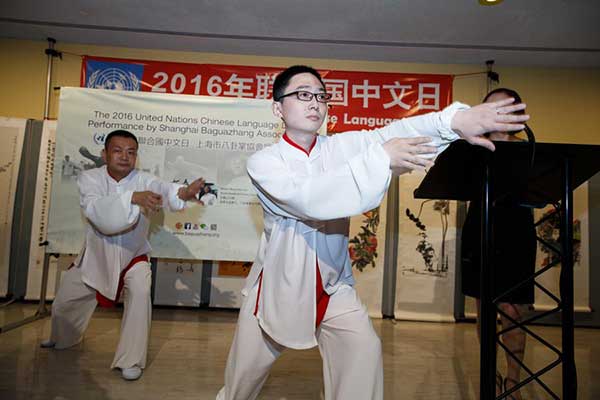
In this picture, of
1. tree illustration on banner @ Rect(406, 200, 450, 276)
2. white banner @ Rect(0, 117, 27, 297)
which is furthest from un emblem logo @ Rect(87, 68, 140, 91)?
tree illustration on banner @ Rect(406, 200, 450, 276)

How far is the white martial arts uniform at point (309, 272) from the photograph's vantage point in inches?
48.5

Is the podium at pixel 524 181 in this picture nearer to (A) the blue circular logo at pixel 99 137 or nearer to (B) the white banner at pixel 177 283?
(A) the blue circular logo at pixel 99 137

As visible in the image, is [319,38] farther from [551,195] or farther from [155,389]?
[155,389]

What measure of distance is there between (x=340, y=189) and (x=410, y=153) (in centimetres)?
22

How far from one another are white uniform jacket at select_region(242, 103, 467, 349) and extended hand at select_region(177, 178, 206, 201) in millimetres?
1048

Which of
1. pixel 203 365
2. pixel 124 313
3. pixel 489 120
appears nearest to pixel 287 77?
pixel 489 120

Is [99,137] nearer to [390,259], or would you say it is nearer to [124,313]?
[124,313]

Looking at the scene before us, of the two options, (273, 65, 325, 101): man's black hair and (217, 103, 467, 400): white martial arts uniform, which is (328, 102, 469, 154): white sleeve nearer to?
(217, 103, 467, 400): white martial arts uniform

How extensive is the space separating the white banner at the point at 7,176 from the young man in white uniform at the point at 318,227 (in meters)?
3.34

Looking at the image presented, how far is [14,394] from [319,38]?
3.37 m

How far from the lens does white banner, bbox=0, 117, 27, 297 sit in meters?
3.83

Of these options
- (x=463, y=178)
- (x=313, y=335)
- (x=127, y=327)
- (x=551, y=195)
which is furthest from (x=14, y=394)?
(x=551, y=195)

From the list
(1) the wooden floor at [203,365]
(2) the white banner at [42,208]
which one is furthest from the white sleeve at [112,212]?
(2) the white banner at [42,208]

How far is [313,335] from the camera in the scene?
1397 millimetres
